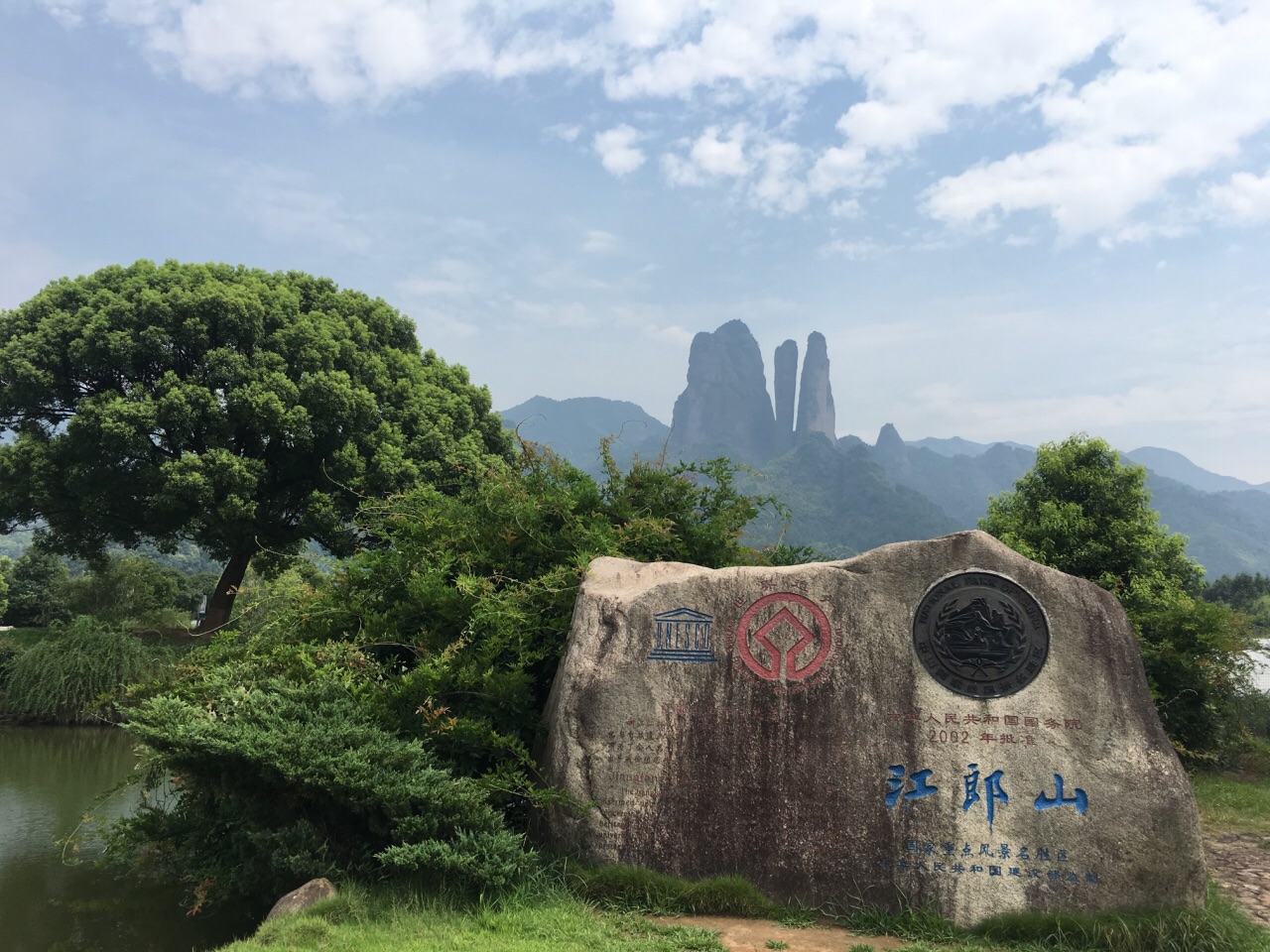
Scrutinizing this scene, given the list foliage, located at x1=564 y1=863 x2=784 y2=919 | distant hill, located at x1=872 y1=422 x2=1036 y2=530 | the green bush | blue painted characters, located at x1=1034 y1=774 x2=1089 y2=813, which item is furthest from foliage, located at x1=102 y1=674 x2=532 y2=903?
distant hill, located at x1=872 y1=422 x2=1036 y2=530

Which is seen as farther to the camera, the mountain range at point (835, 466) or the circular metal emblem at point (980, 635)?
the mountain range at point (835, 466)

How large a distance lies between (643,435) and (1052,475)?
5916 inches

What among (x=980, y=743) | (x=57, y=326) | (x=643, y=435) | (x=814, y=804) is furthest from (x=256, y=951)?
(x=643, y=435)

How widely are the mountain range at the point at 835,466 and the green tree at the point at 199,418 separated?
254 ft

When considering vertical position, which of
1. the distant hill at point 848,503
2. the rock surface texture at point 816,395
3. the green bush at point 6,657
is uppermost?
the rock surface texture at point 816,395

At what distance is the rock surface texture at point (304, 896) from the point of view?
13.4 feet

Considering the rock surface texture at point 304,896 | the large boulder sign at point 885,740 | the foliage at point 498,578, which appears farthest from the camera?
the foliage at point 498,578

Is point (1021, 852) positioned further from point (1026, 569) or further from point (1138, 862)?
point (1026, 569)

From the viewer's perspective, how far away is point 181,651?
12.6m

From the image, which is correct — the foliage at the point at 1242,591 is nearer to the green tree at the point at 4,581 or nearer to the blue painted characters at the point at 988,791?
the blue painted characters at the point at 988,791

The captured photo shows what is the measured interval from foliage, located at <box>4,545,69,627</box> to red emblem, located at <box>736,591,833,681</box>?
24.1 m

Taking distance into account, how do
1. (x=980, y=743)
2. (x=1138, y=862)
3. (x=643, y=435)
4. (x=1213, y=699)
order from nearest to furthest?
(x=1138, y=862), (x=980, y=743), (x=1213, y=699), (x=643, y=435)

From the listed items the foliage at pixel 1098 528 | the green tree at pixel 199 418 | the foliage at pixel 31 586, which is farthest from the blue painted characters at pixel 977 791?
the foliage at pixel 31 586

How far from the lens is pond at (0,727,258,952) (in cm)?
461
